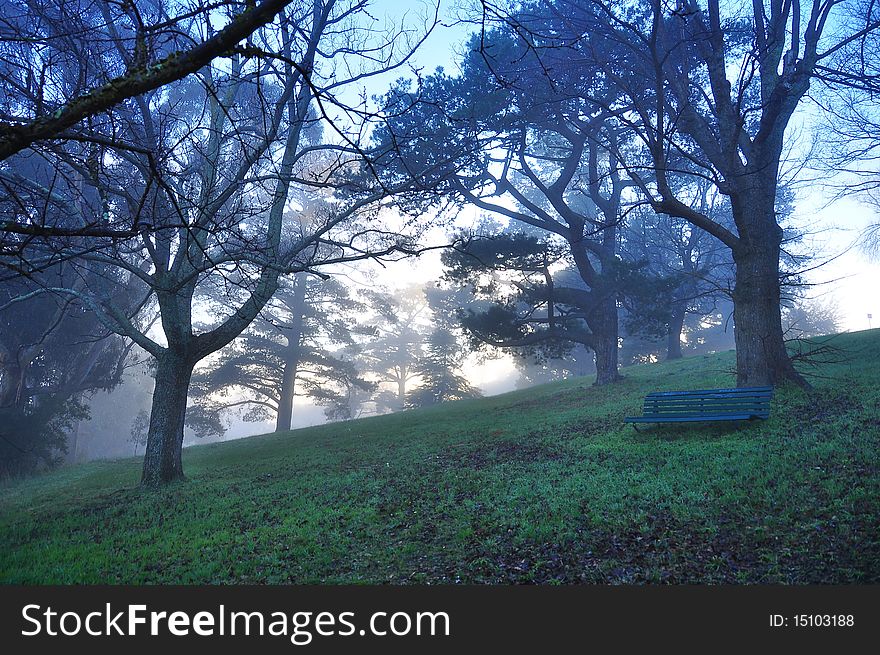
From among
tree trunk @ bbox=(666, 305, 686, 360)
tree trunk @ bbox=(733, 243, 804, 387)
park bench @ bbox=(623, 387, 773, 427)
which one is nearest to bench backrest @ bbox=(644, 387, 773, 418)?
park bench @ bbox=(623, 387, 773, 427)

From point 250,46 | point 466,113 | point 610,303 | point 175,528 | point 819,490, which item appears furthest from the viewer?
point 610,303

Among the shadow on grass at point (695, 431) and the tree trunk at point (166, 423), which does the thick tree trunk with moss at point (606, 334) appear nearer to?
the shadow on grass at point (695, 431)

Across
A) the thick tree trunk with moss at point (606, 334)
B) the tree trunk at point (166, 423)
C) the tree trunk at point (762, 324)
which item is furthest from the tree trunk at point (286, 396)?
the tree trunk at point (762, 324)

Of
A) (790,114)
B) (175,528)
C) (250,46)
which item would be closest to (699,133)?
(790,114)

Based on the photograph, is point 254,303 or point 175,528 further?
point 254,303

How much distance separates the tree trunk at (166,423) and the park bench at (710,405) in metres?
10.6

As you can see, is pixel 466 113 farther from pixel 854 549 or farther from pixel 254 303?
pixel 854 549

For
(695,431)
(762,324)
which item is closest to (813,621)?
(695,431)

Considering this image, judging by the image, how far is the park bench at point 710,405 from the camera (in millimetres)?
9820

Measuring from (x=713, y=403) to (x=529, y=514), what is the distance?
18.5 feet

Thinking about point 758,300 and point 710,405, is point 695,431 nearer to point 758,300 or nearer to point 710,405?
point 710,405

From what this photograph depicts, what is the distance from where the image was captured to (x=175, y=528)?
825 centimetres

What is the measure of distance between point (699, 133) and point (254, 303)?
451 inches

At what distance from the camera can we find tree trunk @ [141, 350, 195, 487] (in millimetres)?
11953
